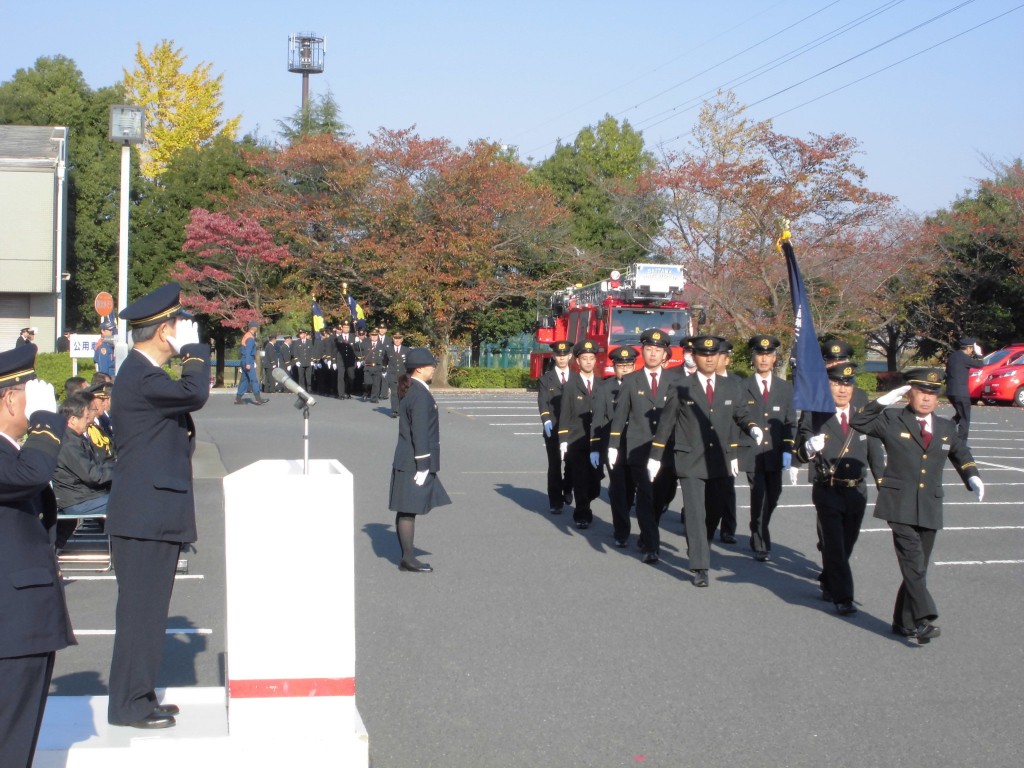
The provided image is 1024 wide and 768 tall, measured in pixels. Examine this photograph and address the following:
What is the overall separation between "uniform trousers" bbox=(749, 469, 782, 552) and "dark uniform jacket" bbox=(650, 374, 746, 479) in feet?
2.39

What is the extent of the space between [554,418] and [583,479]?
105cm

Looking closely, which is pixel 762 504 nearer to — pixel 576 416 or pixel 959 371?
pixel 576 416

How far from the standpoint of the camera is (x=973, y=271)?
36.7m

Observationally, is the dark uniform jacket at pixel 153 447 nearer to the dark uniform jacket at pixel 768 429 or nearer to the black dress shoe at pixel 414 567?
the black dress shoe at pixel 414 567

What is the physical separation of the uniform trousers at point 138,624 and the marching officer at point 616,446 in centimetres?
583

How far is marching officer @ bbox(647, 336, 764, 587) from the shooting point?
29.3 feet

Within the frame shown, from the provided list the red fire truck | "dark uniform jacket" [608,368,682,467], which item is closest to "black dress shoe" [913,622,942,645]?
"dark uniform jacket" [608,368,682,467]

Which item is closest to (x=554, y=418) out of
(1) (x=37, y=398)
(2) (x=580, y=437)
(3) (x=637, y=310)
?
(2) (x=580, y=437)

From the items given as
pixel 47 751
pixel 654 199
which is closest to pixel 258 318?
pixel 654 199

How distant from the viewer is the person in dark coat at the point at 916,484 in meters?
7.25

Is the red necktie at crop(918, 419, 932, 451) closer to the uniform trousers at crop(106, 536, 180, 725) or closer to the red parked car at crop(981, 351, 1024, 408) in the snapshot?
the uniform trousers at crop(106, 536, 180, 725)

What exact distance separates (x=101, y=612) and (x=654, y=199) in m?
29.8

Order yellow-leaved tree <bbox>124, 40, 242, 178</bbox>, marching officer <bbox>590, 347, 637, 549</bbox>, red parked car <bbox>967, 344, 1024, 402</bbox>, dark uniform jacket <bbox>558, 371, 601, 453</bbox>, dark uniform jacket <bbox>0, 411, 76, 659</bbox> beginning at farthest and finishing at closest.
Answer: yellow-leaved tree <bbox>124, 40, 242, 178</bbox> < red parked car <bbox>967, 344, 1024, 402</bbox> < dark uniform jacket <bbox>558, 371, 601, 453</bbox> < marching officer <bbox>590, 347, 637, 549</bbox> < dark uniform jacket <bbox>0, 411, 76, 659</bbox>

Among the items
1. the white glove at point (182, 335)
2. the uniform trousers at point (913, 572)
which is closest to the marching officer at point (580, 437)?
the uniform trousers at point (913, 572)
